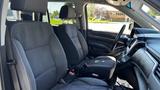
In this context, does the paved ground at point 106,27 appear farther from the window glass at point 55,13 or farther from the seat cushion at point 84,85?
the seat cushion at point 84,85

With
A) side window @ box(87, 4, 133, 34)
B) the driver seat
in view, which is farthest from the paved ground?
the driver seat

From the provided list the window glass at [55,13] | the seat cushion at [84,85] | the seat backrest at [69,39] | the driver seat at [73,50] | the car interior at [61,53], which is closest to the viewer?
the car interior at [61,53]

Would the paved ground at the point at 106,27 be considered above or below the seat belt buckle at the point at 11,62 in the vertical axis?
below

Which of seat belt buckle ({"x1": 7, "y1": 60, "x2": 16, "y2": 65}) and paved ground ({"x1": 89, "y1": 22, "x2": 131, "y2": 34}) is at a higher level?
seat belt buckle ({"x1": 7, "y1": 60, "x2": 16, "y2": 65})

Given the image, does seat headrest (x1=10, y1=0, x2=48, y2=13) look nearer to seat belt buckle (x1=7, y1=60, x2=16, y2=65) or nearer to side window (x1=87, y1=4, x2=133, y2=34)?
seat belt buckle (x1=7, y1=60, x2=16, y2=65)

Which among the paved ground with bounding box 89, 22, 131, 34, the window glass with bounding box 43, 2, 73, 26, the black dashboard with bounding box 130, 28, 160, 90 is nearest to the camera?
the black dashboard with bounding box 130, 28, 160, 90

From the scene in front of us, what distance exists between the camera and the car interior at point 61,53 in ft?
6.75

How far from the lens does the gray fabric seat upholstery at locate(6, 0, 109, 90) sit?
2.10 metres

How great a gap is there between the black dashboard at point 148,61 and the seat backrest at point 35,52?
670 millimetres

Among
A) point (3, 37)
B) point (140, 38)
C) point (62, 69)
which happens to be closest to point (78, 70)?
point (62, 69)

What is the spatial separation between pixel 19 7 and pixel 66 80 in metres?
1.00

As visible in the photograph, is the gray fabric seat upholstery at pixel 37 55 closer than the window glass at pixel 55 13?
Yes

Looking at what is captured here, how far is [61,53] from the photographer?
8.78 ft

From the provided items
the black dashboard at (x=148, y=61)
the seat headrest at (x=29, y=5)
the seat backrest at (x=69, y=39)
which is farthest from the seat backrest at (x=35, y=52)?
the seat backrest at (x=69, y=39)
